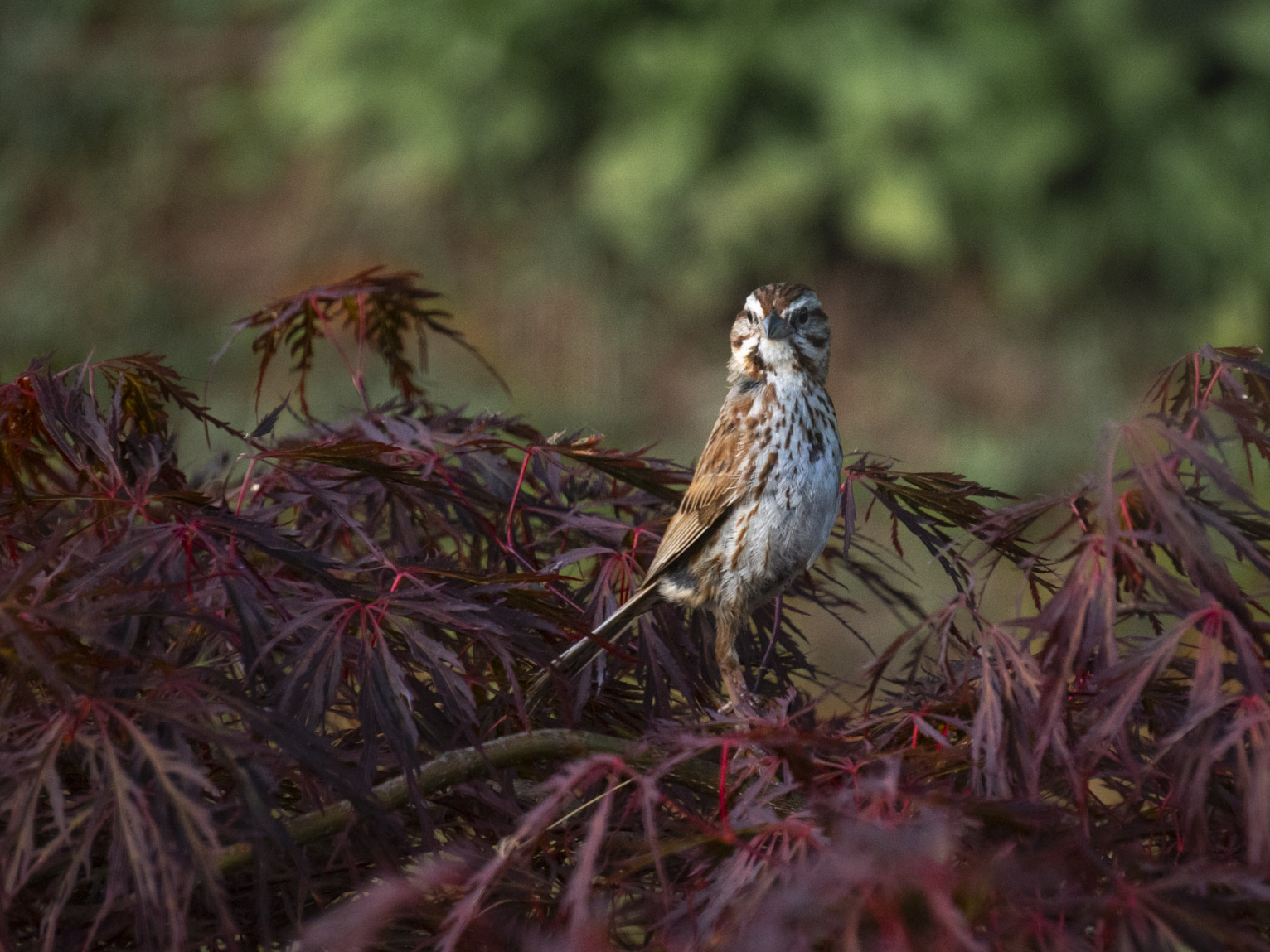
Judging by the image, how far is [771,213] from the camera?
25.7ft

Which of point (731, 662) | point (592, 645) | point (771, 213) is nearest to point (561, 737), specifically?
point (592, 645)

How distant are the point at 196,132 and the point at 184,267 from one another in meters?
1.25

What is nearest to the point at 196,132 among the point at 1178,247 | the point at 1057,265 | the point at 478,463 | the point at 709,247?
the point at 709,247

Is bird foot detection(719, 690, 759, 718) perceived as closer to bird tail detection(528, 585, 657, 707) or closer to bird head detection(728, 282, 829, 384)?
bird tail detection(528, 585, 657, 707)

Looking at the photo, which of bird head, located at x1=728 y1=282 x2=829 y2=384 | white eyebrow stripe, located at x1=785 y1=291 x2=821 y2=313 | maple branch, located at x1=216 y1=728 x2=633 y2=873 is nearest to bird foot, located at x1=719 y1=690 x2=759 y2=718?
maple branch, located at x1=216 y1=728 x2=633 y2=873

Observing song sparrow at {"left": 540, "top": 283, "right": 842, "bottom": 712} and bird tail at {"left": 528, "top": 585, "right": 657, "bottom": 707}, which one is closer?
bird tail at {"left": 528, "top": 585, "right": 657, "bottom": 707}

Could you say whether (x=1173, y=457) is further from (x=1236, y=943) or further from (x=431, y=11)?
(x=431, y=11)

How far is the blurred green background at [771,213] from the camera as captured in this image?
7754 mm

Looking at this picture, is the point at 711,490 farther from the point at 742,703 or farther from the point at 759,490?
the point at 742,703

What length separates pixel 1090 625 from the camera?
1403 millimetres

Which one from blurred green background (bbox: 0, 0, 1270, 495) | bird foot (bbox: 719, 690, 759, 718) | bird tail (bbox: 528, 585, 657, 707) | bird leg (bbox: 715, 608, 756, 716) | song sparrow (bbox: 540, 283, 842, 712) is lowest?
bird foot (bbox: 719, 690, 759, 718)

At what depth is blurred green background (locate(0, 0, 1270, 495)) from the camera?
7754 millimetres

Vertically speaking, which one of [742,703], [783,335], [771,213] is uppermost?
[771,213]

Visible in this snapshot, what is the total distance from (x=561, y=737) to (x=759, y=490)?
0.88 m
